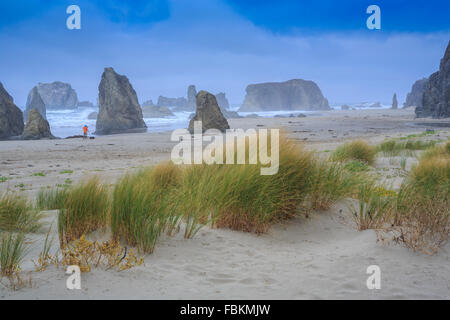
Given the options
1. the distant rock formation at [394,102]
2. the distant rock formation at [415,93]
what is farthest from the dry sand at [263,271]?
the distant rock formation at [415,93]

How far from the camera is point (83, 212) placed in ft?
13.4

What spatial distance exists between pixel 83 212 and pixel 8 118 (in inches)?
1430

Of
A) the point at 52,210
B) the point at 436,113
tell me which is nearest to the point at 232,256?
the point at 52,210

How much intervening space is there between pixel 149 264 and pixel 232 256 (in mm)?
942

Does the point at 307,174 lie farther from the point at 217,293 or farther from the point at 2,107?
the point at 2,107

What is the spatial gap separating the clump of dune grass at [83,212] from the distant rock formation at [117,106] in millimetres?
46932

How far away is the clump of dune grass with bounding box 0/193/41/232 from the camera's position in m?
4.27

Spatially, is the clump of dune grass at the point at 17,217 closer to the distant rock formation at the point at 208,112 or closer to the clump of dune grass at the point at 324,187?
the clump of dune grass at the point at 324,187

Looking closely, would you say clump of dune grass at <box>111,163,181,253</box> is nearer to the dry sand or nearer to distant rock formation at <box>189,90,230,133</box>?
the dry sand

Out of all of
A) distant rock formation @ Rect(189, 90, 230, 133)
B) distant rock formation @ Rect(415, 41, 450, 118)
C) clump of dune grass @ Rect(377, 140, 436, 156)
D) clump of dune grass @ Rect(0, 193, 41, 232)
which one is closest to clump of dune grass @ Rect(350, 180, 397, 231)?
clump of dune grass @ Rect(0, 193, 41, 232)

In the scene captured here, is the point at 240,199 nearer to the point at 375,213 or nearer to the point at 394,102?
the point at 375,213

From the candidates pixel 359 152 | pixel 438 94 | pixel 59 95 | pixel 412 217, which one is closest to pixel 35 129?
pixel 359 152

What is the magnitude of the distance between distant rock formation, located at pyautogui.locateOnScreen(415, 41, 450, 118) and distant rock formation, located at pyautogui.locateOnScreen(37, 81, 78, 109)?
122 meters
